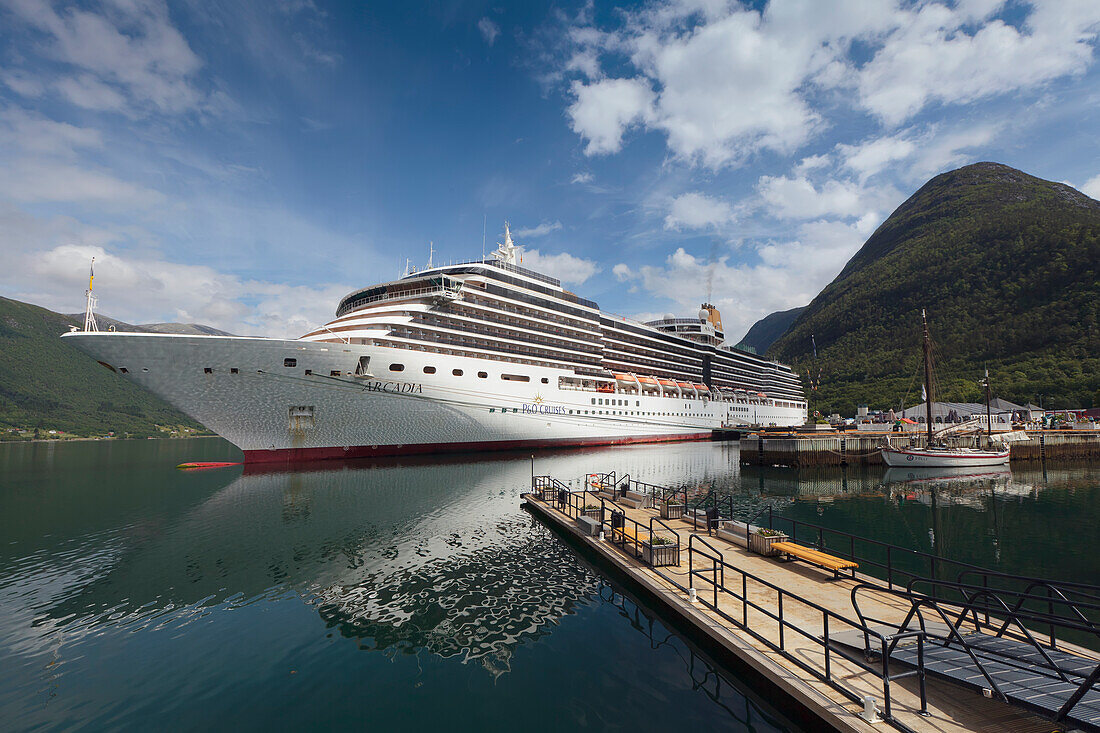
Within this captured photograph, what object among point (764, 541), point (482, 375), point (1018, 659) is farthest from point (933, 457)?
point (1018, 659)

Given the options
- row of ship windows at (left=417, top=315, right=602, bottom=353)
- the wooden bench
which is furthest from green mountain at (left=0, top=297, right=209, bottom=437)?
the wooden bench

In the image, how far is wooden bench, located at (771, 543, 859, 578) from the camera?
10469 mm

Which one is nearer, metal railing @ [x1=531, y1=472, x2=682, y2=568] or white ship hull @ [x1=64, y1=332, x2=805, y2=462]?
metal railing @ [x1=531, y1=472, x2=682, y2=568]

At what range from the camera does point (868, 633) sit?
6324 millimetres

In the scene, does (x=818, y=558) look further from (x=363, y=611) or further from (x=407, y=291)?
(x=407, y=291)

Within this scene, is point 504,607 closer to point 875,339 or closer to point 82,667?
point 82,667

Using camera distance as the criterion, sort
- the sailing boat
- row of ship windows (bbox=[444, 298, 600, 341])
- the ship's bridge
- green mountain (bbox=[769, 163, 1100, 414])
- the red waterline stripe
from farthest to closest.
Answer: green mountain (bbox=[769, 163, 1100, 414]) → row of ship windows (bbox=[444, 298, 600, 341]) → the ship's bridge → the sailing boat → the red waterline stripe

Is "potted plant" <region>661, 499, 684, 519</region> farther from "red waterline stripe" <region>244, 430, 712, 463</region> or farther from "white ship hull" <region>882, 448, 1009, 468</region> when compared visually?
"white ship hull" <region>882, 448, 1009, 468</region>

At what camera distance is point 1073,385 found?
84.1 m

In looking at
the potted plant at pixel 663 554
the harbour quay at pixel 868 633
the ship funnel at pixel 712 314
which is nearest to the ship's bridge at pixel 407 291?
the harbour quay at pixel 868 633

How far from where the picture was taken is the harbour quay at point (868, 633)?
17.5 ft

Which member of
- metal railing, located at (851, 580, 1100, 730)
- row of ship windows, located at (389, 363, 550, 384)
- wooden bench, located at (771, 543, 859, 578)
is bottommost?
wooden bench, located at (771, 543, 859, 578)

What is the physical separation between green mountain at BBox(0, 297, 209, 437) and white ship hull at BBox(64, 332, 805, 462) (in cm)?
11004

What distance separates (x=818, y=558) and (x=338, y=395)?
1293 inches
